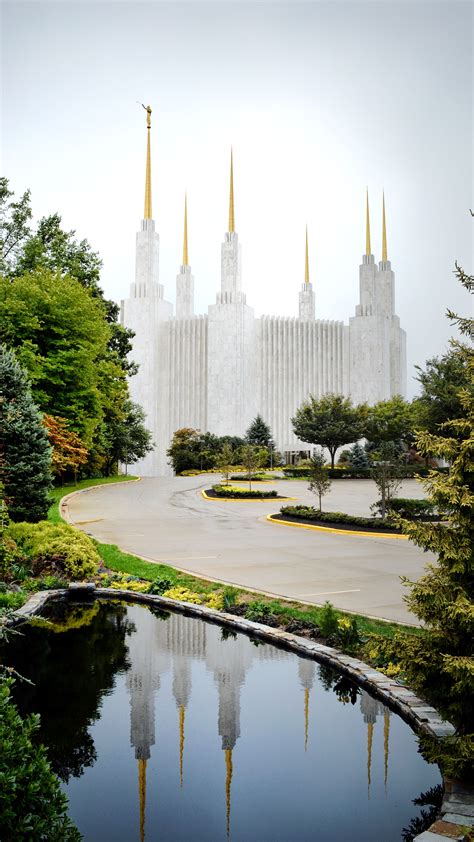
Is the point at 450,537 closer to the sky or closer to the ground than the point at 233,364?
closer to the ground

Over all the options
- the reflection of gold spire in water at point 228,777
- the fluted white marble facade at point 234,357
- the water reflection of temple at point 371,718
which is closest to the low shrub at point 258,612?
the water reflection of temple at point 371,718

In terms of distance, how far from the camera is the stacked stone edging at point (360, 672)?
4.20m

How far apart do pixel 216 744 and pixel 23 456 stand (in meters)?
11.9

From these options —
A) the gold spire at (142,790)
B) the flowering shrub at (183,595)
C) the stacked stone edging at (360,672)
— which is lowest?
the gold spire at (142,790)

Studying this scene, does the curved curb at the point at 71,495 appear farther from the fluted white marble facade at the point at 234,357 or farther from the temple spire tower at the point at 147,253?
the temple spire tower at the point at 147,253

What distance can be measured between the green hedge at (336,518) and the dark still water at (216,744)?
11015 mm

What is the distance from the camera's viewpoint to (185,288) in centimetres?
7106

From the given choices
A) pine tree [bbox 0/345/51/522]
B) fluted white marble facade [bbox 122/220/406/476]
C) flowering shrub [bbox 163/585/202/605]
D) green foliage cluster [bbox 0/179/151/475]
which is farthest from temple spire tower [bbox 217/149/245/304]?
flowering shrub [bbox 163/585/202/605]

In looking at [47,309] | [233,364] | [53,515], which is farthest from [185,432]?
[53,515]

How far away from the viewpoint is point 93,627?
9656 millimetres

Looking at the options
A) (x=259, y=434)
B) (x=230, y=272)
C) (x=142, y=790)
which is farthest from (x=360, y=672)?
(x=230, y=272)

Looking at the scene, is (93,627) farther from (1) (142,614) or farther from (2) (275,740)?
(2) (275,740)

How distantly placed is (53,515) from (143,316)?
48.4 m

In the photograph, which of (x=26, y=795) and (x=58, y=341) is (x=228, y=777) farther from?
(x=58, y=341)
